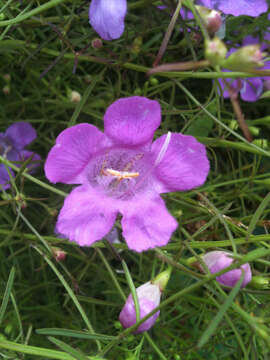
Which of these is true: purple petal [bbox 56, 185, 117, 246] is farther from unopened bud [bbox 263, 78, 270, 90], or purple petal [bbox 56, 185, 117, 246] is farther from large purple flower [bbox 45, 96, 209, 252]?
unopened bud [bbox 263, 78, 270, 90]

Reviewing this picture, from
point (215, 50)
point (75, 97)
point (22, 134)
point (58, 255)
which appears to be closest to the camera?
point (215, 50)

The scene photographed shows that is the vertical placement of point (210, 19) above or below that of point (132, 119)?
above

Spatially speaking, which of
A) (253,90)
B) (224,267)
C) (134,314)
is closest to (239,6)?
(253,90)

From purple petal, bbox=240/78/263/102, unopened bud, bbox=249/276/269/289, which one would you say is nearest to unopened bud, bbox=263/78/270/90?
purple petal, bbox=240/78/263/102

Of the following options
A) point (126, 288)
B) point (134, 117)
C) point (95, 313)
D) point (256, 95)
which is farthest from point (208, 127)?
point (95, 313)

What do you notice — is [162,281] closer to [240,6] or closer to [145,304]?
[145,304]
